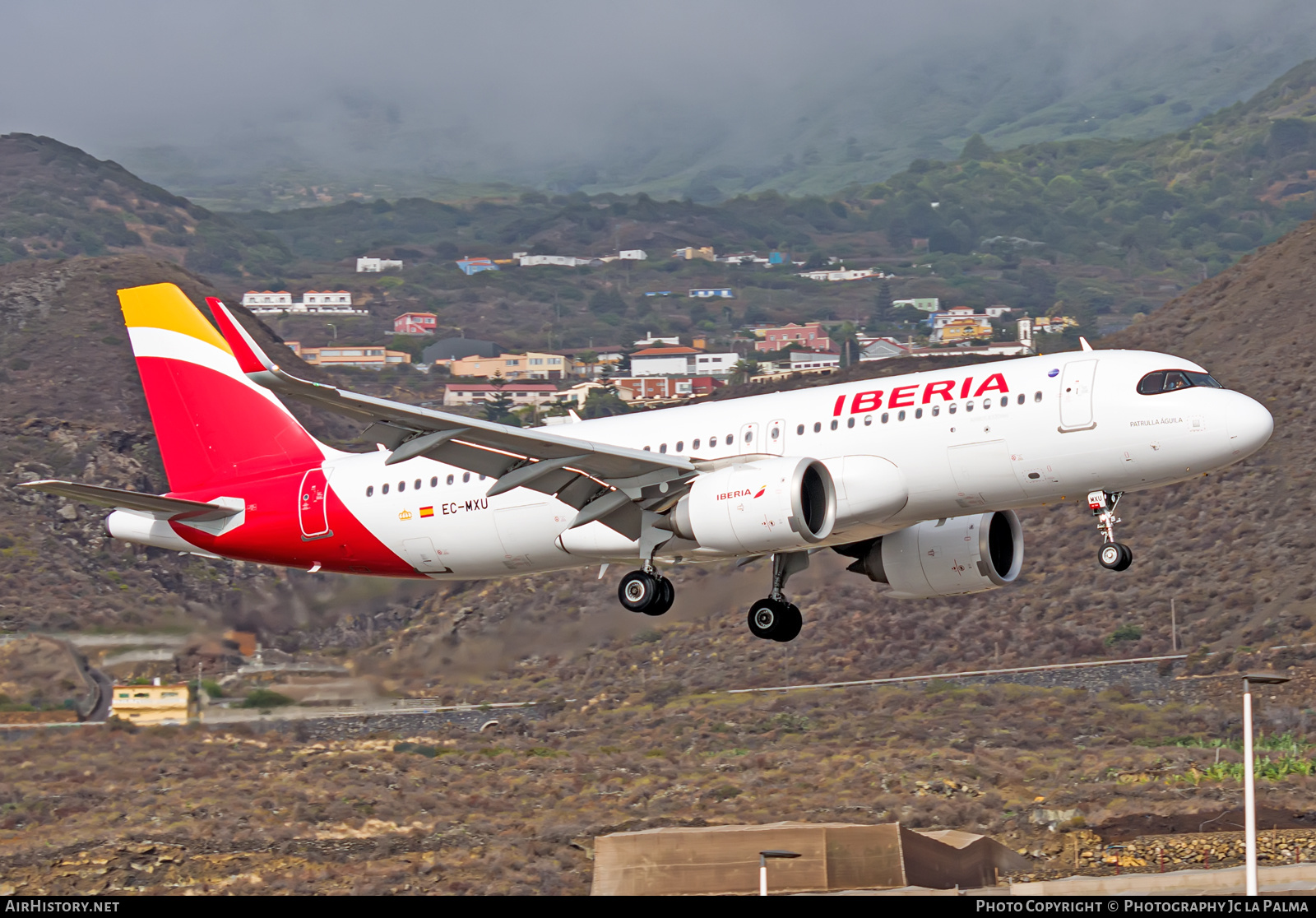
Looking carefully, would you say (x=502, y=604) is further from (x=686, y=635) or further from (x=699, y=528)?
(x=699, y=528)

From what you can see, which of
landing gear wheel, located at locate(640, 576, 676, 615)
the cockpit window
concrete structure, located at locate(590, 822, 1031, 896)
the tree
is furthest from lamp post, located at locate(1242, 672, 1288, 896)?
the tree

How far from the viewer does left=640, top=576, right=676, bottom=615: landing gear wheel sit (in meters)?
36.0

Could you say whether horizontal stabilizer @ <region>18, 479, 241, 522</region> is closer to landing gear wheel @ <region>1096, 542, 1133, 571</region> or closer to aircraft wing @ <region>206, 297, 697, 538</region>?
aircraft wing @ <region>206, 297, 697, 538</region>

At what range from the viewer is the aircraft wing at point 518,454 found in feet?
103

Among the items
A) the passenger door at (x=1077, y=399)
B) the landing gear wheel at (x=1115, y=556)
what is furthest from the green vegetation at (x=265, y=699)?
the passenger door at (x=1077, y=399)

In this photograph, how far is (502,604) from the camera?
79.4m

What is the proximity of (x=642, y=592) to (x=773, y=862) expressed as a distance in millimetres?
14322

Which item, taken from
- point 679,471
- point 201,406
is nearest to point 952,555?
point 679,471

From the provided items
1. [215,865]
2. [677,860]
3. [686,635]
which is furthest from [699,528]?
[686,635]

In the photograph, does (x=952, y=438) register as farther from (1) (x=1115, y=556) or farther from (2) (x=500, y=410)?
(2) (x=500, y=410)

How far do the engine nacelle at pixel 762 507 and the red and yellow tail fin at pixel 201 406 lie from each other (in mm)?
11546

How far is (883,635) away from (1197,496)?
18.8m

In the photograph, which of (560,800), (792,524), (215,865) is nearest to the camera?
(792,524)

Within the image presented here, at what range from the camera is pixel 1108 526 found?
32.9m
